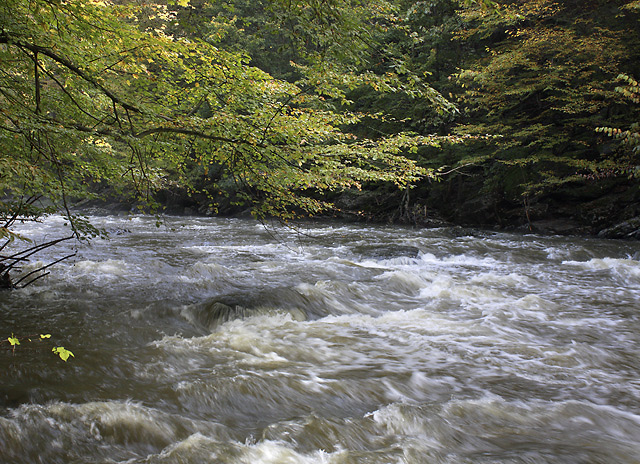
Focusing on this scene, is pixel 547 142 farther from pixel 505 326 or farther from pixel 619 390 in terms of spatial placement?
pixel 619 390

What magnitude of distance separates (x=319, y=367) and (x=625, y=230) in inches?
545

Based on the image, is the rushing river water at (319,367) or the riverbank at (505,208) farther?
the riverbank at (505,208)

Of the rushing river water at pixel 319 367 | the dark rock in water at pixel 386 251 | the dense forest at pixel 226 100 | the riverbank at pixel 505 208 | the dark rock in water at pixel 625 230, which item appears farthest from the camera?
the riverbank at pixel 505 208

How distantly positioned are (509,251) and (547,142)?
590cm

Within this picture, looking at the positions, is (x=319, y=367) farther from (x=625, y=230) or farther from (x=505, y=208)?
(x=505, y=208)

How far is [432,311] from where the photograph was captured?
22.5 ft

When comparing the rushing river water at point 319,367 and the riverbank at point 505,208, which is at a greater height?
the riverbank at point 505,208

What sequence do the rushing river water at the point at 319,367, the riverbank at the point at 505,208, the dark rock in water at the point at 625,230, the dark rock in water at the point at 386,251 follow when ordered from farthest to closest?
the riverbank at the point at 505,208 < the dark rock in water at the point at 625,230 < the dark rock in water at the point at 386,251 < the rushing river water at the point at 319,367

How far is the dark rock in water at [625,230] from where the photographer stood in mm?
13648

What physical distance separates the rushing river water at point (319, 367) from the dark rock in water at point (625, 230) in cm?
513

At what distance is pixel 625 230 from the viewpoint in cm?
1390

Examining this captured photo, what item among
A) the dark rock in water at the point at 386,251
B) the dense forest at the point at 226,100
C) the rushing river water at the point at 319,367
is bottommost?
the rushing river water at the point at 319,367

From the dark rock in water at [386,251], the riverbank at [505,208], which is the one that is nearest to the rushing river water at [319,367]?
the dark rock in water at [386,251]

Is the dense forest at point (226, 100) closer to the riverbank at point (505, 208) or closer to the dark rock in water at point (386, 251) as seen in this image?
the riverbank at point (505, 208)
